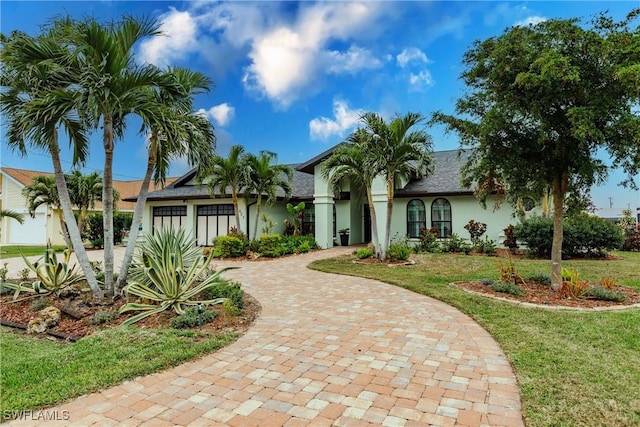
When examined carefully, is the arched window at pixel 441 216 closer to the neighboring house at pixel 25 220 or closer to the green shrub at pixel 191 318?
the green shrub at pixel 191 318

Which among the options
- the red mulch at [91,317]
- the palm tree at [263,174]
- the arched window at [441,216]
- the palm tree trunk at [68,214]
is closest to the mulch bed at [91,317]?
the red mulch at [91,317]

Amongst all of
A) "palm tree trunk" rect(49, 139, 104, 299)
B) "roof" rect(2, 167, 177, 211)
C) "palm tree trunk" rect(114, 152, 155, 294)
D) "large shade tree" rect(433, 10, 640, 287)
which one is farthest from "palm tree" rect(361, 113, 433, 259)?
"roof" rect(2, 167, 177, 211)

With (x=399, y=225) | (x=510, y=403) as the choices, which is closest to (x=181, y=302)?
(x=510, y=403)

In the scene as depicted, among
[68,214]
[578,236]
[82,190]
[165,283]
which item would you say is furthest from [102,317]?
[82,190]

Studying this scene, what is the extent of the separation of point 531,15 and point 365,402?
8364 mm

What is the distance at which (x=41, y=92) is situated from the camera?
610 cm

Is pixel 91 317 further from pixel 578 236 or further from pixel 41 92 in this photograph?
pixel 578 236

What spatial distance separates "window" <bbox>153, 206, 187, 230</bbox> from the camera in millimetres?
20641

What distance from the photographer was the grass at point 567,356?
123 inches

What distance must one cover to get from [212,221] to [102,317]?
14.1m

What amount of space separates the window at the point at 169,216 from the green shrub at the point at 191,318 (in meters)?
15.7

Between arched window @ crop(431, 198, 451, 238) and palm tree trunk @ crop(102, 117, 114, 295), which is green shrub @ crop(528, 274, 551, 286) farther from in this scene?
palm tree trunk @ crop(102, 117, 114, 295)

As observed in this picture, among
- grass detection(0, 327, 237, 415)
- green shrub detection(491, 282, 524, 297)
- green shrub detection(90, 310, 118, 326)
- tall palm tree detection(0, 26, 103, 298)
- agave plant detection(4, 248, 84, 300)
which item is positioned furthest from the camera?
agave plant detection(4, 248, 84, 300)

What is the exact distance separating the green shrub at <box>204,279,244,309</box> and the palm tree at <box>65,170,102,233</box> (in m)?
17.3
